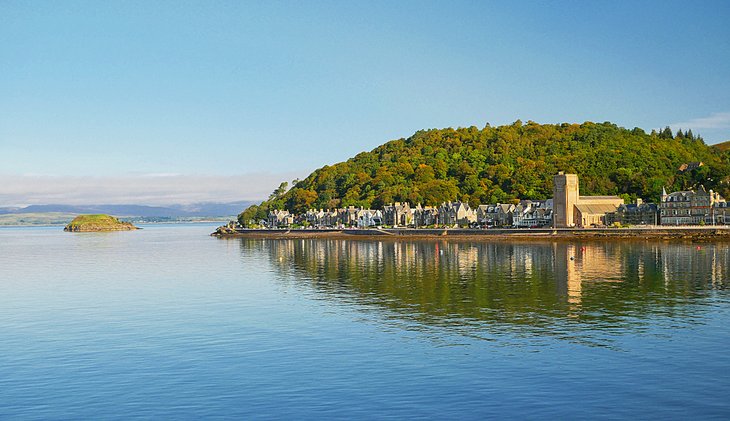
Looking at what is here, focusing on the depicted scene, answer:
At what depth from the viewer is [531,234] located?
121m

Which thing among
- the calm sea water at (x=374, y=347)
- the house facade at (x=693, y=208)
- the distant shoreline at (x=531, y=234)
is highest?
the house facade at (x=693, y=208)

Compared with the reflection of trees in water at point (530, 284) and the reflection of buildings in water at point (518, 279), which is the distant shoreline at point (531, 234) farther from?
the reflection of trees in water at point (530, 284)

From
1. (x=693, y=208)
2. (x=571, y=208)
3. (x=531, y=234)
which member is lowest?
(x=531, y=234)

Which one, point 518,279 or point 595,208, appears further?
point 595,208

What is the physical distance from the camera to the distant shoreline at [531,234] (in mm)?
103250

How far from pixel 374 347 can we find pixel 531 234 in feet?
318

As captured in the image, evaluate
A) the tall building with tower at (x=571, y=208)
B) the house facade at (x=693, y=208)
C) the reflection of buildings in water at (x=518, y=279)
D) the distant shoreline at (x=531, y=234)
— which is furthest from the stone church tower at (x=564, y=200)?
the reflection of buildings in water at (x=518, y=279)

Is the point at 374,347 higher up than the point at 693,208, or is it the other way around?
the point at 693,208

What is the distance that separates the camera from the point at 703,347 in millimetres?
27281

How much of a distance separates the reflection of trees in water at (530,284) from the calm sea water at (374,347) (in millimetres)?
252

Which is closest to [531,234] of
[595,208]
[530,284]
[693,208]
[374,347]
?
[595,208]

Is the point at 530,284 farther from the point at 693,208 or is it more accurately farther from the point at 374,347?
the point at 693,208

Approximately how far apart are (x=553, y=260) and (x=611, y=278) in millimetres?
20025

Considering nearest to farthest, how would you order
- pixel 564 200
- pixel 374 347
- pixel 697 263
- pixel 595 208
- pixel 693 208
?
pixel 374 347, pixel 697 263, pixel 693 208, pixel 564 200, pixel 595 208
